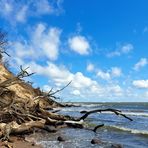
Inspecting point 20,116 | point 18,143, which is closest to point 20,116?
point 20,116

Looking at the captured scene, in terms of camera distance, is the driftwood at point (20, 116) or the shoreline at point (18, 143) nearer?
the shoreline at point (18, 143)

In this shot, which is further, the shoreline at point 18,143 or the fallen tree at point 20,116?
the fallen tree at point 20,116

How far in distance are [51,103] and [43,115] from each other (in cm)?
3635

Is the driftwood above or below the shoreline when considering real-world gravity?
above

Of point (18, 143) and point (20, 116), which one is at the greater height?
point (20, 116)

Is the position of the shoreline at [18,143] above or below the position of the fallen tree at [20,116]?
below

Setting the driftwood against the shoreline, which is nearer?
the shoreline

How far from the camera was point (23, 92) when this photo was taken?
155 feet

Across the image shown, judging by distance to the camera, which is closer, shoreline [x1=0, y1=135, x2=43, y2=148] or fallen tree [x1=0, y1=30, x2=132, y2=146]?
shoreline [x1=0, y1=135, x2=43, y2=148]

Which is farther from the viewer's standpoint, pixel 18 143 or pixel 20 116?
pixel 20 116

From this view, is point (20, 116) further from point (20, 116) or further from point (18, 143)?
point (18, 143)

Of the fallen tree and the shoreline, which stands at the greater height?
the fallen tree

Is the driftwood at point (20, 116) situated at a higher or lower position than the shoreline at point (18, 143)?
higher

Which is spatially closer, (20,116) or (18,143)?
(18,143)
